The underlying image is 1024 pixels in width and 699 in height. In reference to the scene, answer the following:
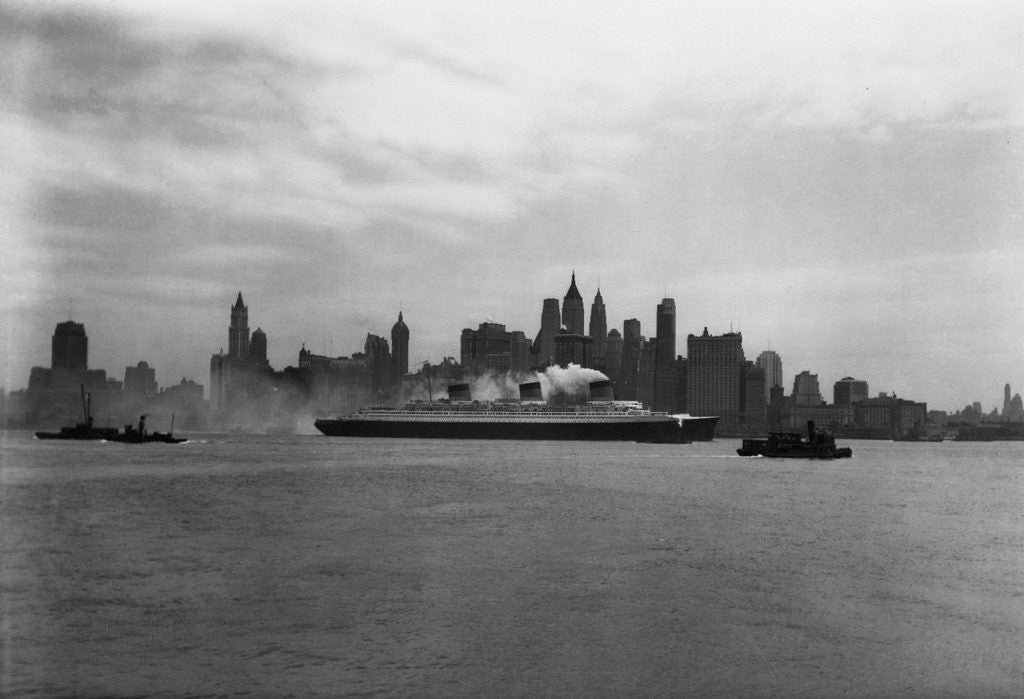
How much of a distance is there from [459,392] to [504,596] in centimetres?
12200

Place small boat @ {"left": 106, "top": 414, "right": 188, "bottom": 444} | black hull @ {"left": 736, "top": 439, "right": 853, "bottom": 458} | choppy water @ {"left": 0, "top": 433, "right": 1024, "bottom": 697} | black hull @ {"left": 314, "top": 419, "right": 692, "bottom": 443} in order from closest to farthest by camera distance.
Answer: choppy water @ {"left": 0, "top": 433, "right": 1024, "bottom": 697} < black hull @ {"left": 736, "top": 439, "right": 853, "bottom": 458} < small boat @ {"left": 106, "top": 414, "right": 188, "bottom": 444} < black hull @ {"left": 314, "top": 419, "right": 692, "bottom": 443}

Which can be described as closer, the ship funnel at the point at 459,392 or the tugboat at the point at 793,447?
the tugboat at the point at 793,447

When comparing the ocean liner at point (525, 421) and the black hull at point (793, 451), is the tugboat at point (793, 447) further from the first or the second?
the ocean liner at point (525, 421)

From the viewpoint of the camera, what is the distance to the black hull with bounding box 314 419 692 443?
128125 millimetres

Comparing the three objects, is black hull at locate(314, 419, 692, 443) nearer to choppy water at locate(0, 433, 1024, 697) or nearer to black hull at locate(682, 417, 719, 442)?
black hull at locate(682, 417, 719, 442)

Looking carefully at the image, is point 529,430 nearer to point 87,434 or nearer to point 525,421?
point 525,421

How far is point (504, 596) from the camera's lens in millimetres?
20688

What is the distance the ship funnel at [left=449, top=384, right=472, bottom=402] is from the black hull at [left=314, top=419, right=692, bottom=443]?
7559 mm

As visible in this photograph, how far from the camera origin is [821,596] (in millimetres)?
21328

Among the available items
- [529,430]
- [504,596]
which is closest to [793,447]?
[529,430]

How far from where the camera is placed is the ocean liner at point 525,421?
128500mm

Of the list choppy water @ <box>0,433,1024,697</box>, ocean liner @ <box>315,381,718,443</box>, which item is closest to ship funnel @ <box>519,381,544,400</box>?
ocean liner @ <box>315,381,718,443</box>

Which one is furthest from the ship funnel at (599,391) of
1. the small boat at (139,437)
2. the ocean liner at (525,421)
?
the small boat at (139,437)

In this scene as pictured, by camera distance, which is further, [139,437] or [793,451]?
[139,437]
